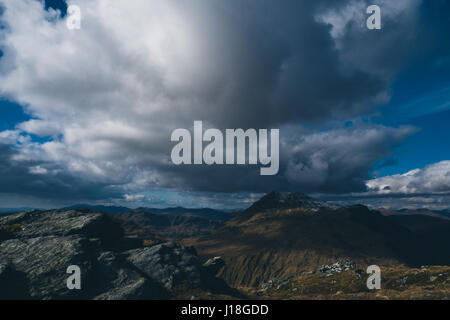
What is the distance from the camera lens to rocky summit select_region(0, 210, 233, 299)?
257 feet

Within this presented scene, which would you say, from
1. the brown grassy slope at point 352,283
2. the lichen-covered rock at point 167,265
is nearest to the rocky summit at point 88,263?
the lichen-covered rock at point 167,265

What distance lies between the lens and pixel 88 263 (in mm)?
85438

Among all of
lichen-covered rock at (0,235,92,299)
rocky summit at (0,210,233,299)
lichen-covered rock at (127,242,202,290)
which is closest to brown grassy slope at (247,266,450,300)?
lichen-covered rock at (127,242,202,290)

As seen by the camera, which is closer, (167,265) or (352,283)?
(167,265)

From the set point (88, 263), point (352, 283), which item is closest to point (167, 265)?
point (88, 263)

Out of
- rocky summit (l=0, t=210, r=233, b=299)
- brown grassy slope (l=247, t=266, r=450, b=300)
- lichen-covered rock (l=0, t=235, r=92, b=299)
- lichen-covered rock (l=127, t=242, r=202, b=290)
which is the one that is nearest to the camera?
lichen-covered rock (l=0, t=235, r=92, b=299)

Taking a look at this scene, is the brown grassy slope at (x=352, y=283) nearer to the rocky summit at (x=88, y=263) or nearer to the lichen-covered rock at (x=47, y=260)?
the rocky summit at (x=88, y=263)

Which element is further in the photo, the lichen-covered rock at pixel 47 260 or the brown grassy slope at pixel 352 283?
the brown grassy slope at pixel 352 283

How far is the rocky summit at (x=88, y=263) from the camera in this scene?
78188 mm

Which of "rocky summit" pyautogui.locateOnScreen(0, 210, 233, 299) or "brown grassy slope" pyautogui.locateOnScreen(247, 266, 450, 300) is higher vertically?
"rocky summit" pyautogui.locateOnScreen(0, 210, 233, 299)

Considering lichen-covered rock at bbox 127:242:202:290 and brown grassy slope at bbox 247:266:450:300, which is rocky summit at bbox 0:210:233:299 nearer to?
lichen-covered rock at bbox 127:242:202:290

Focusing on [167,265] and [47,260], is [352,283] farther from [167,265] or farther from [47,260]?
[47,260]

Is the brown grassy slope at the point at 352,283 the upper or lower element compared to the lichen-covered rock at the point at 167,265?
lower
